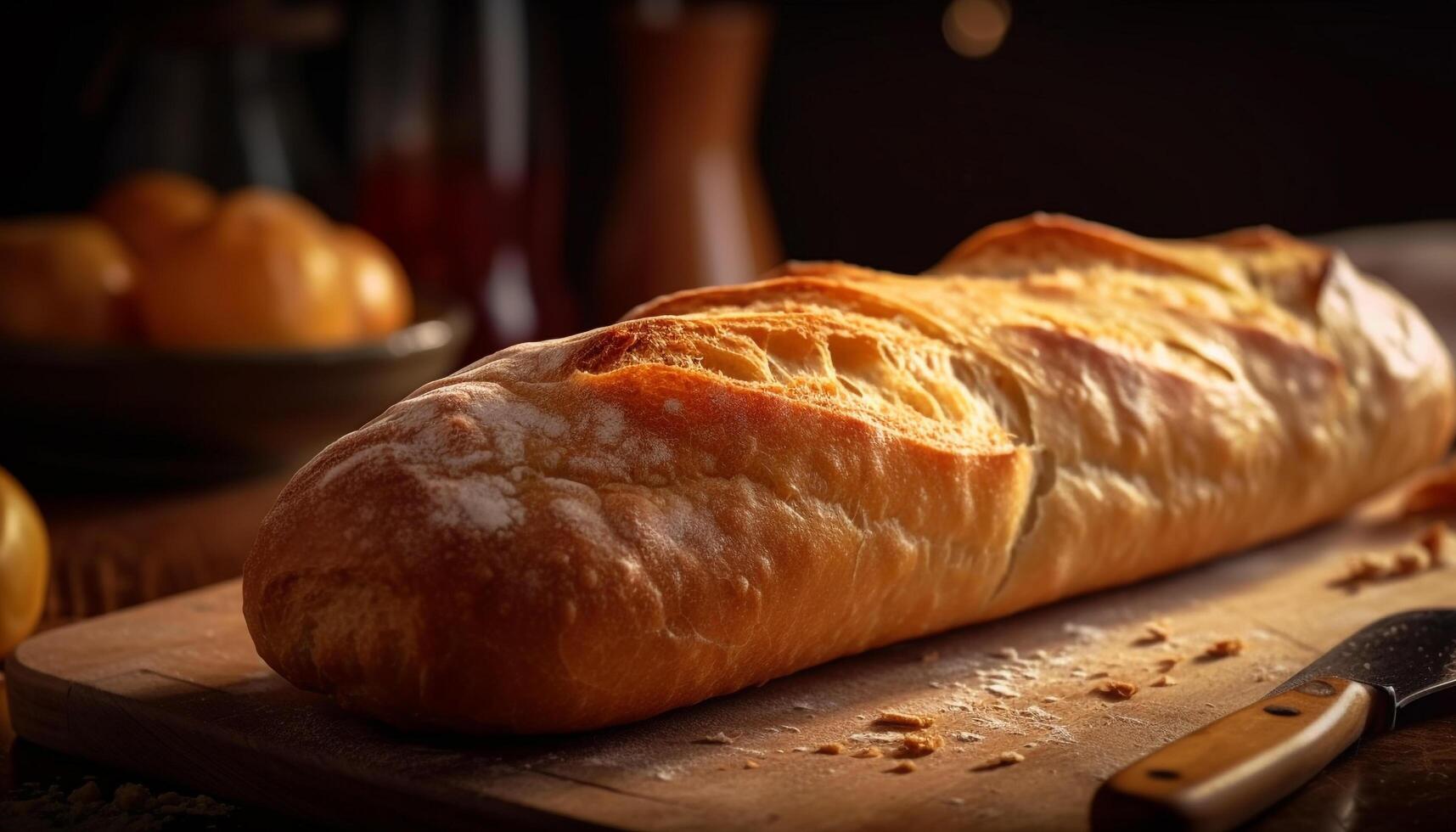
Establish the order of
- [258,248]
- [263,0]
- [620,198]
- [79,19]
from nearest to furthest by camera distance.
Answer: [258,248]
[263,0]
[79,19]
[620,198]

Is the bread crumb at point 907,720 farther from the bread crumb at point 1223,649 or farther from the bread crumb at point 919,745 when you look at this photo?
the bread crumb at point 1223,649

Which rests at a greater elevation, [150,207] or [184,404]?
[150,207]

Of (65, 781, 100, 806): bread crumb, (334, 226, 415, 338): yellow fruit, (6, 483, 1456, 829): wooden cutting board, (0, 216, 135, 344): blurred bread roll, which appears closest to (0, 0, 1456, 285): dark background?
(0, 216, 135, 344): blurred bread roll

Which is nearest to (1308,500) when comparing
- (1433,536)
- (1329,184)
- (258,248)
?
(1433,536)

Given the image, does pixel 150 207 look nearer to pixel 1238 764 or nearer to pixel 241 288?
pixel 241 288

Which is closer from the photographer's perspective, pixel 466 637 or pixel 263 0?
pixel 466 637

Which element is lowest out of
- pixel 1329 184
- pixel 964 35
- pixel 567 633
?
pixel 567 633

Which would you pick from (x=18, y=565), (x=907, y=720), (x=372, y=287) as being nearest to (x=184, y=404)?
(x=372, y=287)

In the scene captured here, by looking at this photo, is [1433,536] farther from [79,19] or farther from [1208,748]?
[79,19]
